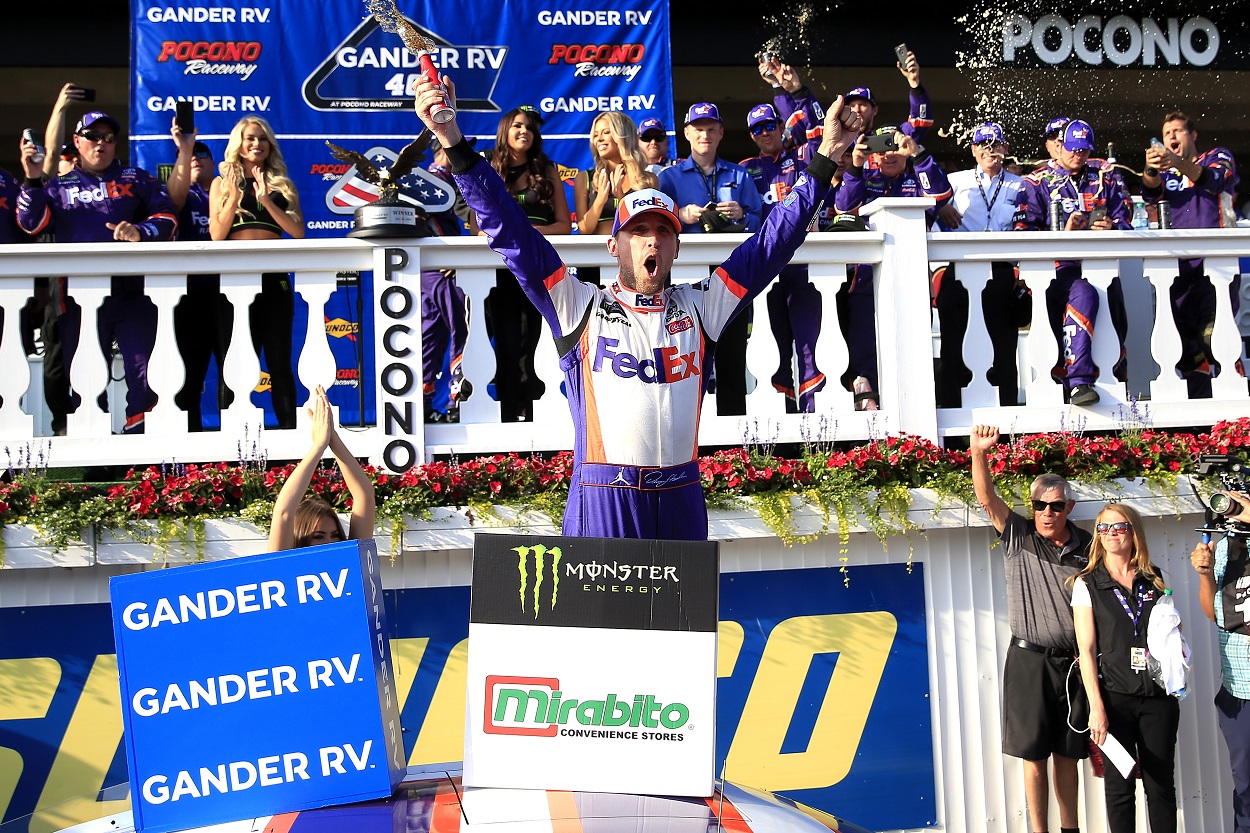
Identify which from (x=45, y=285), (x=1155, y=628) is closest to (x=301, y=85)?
(x=45, y=285)

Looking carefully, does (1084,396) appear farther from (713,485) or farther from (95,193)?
(95,193)

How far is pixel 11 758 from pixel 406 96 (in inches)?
203

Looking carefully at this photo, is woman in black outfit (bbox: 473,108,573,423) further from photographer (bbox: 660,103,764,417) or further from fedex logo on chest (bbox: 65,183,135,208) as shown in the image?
fedex logo on chest (bbox: 65,183,135,208)

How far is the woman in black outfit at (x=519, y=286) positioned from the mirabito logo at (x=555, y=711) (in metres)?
3.32

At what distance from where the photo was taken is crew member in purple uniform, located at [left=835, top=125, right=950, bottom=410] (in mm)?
6789

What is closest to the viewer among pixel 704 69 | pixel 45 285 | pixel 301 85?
pixel 45 285

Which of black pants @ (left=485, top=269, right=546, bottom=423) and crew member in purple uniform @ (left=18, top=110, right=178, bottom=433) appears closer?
black pants @ (left=485, top=269, right=546, bottom=423)

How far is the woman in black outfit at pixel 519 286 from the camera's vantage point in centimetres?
657

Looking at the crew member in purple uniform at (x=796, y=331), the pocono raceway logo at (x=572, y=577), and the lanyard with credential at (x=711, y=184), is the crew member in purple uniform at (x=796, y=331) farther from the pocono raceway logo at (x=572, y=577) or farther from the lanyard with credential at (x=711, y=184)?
the pocono raceway logo at (x=572, y=577)

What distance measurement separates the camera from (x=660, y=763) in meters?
3.08

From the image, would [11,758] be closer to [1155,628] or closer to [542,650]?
[542,650]

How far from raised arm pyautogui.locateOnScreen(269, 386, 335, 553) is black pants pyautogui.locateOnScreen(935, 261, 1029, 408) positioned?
12.6 ft

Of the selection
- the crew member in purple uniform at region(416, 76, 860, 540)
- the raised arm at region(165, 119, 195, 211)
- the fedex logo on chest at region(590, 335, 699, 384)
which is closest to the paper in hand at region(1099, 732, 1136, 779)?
the crew member in purple uniform at region(416, 76, 860, 540)

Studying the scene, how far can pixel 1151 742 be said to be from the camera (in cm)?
584
